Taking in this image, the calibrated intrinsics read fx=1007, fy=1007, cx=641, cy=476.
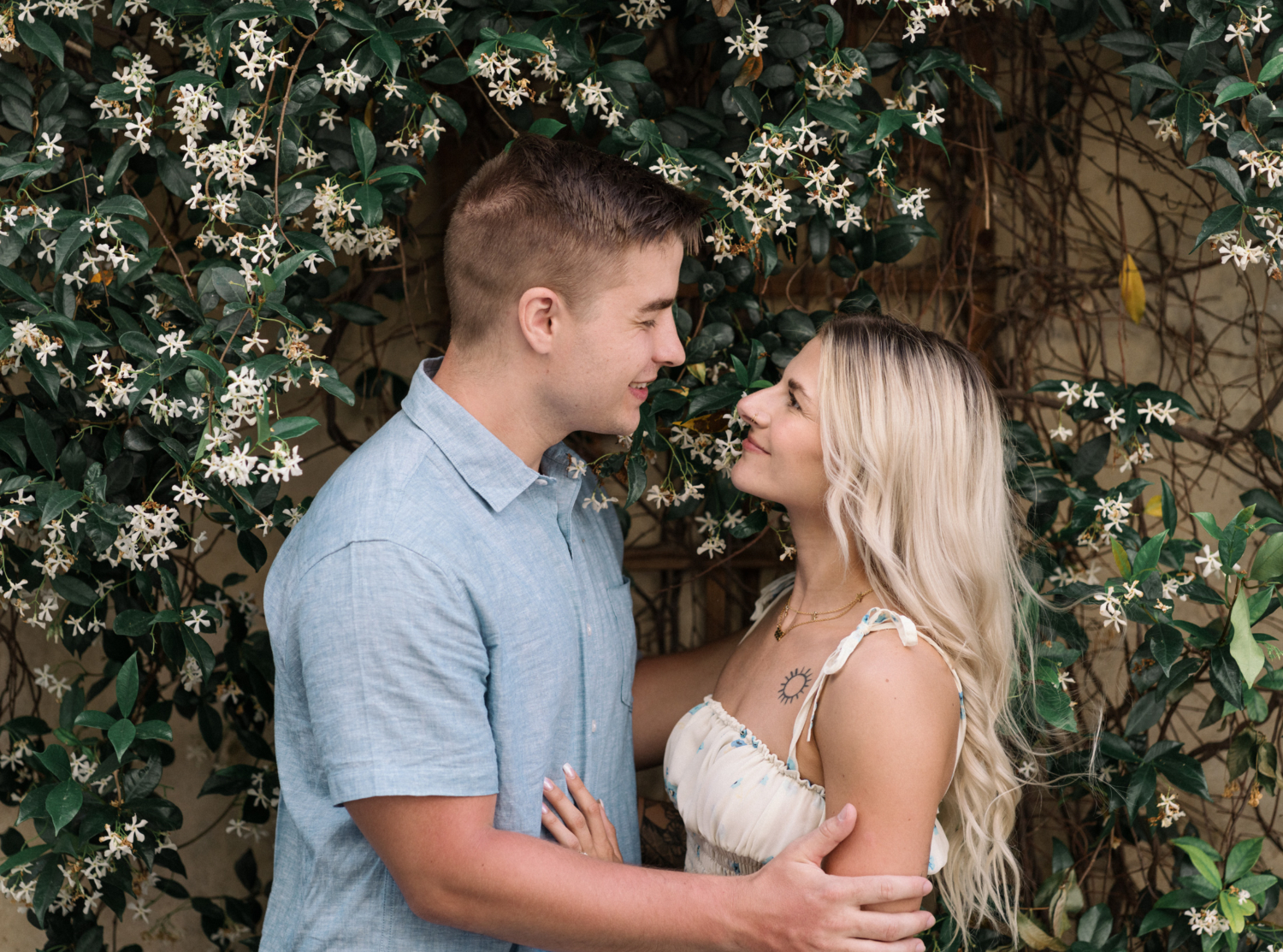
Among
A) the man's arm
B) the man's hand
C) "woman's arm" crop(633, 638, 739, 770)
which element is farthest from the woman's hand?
"woman's arm" crop(633, 638, 739, 770)

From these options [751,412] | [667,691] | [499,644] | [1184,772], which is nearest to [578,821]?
[499,644]

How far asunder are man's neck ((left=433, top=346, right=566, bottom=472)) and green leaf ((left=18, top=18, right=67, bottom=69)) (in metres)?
0.78

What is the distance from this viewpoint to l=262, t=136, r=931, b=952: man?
122 cm

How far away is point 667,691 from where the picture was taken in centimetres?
183

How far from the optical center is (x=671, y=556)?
227 cm

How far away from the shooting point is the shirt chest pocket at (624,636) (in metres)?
1.62

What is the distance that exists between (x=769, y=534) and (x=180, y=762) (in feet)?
4.60

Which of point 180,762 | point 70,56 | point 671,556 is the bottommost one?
point 180,762

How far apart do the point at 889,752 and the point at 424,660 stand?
60 centimetres

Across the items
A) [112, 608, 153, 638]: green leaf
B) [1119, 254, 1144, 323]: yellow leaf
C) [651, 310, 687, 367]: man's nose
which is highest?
[1119, 254, 1144, 323]: yellow leaf

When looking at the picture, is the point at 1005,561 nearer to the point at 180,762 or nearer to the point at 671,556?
the point at 671,556

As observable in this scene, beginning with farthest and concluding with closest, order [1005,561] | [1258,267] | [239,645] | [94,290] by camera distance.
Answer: [1258,267]
[239,645]
[94,290]
[1005,561]

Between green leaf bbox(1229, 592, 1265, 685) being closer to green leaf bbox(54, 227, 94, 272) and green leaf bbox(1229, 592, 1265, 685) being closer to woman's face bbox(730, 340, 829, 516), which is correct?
woman's face bbox(730, 340, 829, 516)

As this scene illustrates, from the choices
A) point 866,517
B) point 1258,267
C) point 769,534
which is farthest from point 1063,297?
point 866,517
